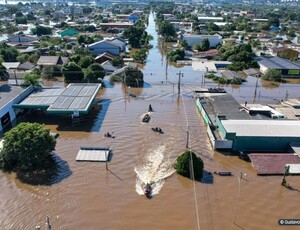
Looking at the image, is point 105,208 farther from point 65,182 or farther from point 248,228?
point 248,228

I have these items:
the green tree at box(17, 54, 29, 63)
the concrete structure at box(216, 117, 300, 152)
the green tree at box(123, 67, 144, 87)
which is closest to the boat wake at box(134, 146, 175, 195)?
the concrete structure at box(216, 117, 300, 152)

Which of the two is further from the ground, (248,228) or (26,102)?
(26,102)

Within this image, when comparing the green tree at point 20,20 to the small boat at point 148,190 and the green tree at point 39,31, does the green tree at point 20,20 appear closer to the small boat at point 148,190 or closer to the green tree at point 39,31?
the green tree at point 39,31

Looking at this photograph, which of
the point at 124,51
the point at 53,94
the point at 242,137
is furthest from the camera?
the point at 124,51

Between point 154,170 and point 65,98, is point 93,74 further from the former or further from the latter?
point 154,170

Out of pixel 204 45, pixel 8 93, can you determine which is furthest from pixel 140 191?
pixel 204 45

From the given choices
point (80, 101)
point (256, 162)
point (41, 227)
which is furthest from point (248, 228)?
point (80, 101)

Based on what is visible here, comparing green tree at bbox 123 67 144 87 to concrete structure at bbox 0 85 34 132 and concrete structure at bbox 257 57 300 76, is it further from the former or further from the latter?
concrete structure at bbox 257 57 300 76
